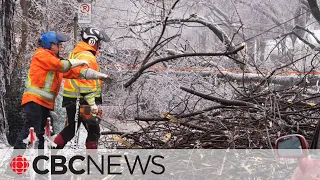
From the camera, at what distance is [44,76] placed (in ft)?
19.7

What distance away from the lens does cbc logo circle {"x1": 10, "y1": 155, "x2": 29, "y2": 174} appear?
20.3ft

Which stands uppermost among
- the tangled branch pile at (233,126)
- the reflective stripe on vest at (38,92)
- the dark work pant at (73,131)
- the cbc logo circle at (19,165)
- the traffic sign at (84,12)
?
the traffic sign at (84,12)

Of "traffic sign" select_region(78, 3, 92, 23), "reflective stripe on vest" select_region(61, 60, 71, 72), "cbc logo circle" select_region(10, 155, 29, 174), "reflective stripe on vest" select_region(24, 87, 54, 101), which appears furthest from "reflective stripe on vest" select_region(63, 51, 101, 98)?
"traffic sign" select_region(78, 3, 92, 23)

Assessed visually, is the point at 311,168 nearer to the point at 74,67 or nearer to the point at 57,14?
the point at 74,67

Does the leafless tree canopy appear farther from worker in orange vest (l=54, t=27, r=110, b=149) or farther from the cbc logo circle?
the cbc logo circle

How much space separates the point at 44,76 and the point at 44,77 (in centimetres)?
1

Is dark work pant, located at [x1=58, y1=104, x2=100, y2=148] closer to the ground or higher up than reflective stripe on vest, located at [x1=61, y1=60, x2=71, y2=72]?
closer to the ground

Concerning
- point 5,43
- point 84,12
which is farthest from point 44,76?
point 84,12

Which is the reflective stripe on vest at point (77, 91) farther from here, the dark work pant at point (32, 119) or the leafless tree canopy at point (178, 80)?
the leafless tree canopy at point (178, 80)

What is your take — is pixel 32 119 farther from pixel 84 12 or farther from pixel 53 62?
pixel 84 12

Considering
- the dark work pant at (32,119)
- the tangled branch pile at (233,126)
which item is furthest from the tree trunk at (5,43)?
the tangled branch pile at (233,126)

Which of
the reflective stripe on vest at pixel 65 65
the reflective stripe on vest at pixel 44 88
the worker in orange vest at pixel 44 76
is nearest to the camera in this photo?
the reflective stripe on vest at pixel 65 65

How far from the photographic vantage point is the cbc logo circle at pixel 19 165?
20.3 ft

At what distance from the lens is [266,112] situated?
4961 mm
